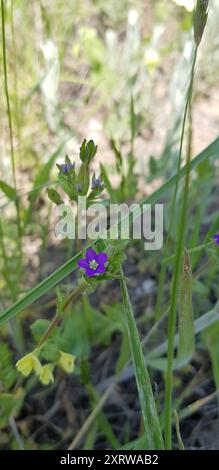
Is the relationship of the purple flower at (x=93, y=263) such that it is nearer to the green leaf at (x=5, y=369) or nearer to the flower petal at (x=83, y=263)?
the flower petal at (x=83, y=263)

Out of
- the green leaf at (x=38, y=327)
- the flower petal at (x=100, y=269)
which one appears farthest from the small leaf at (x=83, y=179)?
the green leaf at (x=38, y=327)

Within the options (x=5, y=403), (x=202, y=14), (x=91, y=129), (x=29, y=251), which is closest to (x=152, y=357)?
(x=5, y=403)

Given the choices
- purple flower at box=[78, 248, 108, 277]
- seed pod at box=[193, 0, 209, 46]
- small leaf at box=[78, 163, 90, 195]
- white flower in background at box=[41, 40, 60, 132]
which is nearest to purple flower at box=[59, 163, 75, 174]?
small leaf at box=[78, 163, 90, 195]

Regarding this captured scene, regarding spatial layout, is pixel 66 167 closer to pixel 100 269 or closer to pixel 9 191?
pixel 100 269

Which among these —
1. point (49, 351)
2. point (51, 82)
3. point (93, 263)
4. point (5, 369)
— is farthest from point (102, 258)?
point (51, 82)

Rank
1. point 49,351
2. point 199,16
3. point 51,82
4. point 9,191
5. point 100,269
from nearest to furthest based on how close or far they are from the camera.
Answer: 1. point 199,16
2. point 100,269
3. point 49,351
4. point 9,191
5. point 51,82

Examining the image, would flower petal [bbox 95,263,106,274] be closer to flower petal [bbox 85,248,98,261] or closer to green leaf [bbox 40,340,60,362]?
flower petal [bbox 85,248,98,261]
